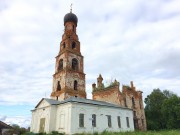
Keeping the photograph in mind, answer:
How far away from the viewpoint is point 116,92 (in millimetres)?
34188

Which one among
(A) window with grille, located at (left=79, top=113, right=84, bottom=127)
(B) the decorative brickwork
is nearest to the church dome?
(B) the decorative brickwork

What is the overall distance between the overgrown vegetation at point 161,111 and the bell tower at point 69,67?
64.4 feet

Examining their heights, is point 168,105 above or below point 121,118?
above

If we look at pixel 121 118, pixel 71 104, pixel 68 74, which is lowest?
pixel 121 118

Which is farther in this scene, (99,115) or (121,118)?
(121,118)

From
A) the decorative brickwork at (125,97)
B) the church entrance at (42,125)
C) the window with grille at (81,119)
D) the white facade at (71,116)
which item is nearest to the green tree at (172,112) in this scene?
the decorative brickwork at (125,97)

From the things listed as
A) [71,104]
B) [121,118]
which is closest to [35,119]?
[71,104]

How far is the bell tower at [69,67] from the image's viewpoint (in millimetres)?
31812

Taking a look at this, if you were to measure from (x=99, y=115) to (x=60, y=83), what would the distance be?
1086 centimetres

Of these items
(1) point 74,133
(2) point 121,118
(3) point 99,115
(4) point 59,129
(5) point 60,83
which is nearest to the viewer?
(1) point 74,133

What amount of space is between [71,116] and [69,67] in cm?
1336

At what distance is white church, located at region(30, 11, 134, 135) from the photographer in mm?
22542

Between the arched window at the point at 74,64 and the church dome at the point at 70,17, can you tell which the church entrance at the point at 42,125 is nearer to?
the arched window at the point at 74,64

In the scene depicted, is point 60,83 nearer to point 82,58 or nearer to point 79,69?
point 79,69
